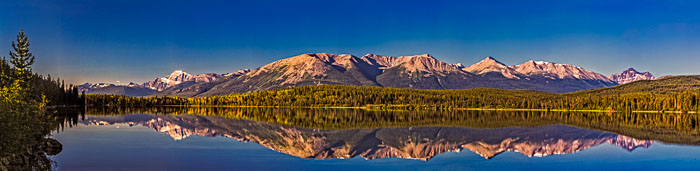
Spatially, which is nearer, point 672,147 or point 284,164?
point 284,164

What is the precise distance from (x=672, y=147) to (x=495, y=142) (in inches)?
874

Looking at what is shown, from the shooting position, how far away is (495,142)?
64.1 m

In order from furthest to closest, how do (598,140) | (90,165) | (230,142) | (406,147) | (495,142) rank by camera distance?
(598,140), (495,142), (230,142), (406,147), (90,165)

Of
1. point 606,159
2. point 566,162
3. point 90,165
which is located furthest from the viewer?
point 606,159

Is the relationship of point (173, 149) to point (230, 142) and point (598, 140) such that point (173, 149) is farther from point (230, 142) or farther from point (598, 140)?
point (598, 140)

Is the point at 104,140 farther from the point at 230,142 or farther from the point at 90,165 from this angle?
the point at 90,165

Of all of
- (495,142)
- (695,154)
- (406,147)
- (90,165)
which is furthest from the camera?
(495,142)

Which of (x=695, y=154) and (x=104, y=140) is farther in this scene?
(x=104, y=140)

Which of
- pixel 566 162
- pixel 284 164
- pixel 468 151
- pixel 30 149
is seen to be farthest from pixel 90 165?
pixel 566 162

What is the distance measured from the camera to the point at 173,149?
50.8 m

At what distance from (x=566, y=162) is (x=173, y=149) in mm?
41765

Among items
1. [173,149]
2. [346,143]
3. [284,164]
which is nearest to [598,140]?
[346,143]

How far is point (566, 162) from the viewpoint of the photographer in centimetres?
4469

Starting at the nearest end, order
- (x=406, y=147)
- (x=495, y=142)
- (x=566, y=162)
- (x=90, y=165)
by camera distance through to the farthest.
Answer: (x=90, y=165), (x=566, y=162), (x=406, y=147), (x=495, y=142)
